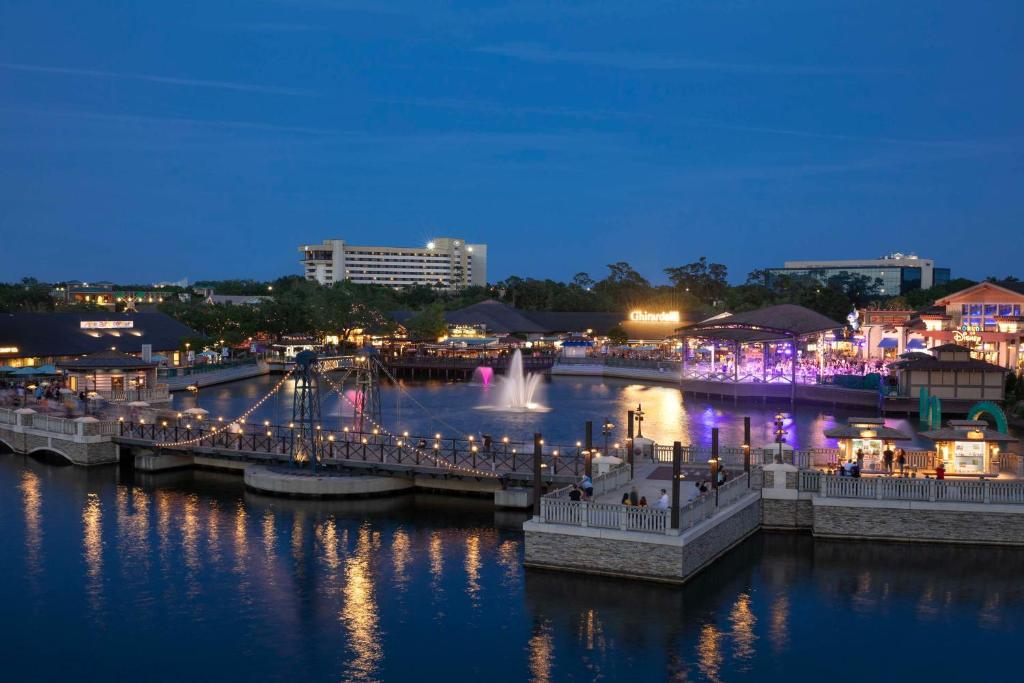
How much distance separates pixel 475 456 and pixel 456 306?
118m

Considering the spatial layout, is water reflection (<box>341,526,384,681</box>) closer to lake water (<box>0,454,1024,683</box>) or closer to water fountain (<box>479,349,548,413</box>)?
lake water (<box>0,454,1024,683</box>)

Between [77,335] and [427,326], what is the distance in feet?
156

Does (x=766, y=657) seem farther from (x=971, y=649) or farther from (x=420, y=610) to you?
(x=420, y=610)

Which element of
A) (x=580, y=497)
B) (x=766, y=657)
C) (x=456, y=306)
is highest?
(x=456, y=306)

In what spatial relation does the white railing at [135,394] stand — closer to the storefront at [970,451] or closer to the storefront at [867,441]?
the storefront at [867,441]

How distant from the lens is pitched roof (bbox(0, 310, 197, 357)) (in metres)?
73.6

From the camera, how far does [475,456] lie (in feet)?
115

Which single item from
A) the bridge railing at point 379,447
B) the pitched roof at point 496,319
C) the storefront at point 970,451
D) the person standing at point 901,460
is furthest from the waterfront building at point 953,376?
the pitched roof at point 496,319

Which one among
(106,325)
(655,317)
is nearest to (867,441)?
(106,325)

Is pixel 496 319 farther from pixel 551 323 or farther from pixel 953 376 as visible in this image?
pixel 953 376

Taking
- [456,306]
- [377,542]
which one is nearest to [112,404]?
[377,542]

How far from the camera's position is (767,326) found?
8131cm

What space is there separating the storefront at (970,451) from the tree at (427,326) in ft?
299

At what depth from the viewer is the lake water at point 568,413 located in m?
53.8
